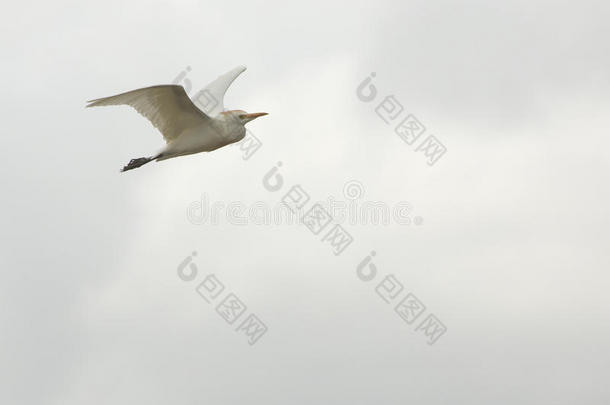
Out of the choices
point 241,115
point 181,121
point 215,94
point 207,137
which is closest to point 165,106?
point 181,121

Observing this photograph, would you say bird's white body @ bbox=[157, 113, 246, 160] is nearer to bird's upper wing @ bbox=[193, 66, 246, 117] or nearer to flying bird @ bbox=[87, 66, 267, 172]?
flying bird @ bbox=[87, 66, 267, 172]

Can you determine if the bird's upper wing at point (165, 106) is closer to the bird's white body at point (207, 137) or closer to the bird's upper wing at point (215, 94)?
the bird's white body at point (207, 137)

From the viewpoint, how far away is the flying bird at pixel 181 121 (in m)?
29.1

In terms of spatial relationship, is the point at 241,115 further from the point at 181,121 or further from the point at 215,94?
the point at 215,94

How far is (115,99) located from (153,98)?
1.35m

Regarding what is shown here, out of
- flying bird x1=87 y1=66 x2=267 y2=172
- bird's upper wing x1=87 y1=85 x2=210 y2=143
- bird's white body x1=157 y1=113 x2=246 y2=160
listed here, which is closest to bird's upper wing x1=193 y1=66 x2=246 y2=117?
flying bird x1=87 y1=66 x2=267 y2=172

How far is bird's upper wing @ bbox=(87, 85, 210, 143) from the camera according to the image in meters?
28.6

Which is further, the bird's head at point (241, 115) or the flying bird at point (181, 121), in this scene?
the bird's head at point (241, 115)

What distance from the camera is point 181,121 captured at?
30.5 meters

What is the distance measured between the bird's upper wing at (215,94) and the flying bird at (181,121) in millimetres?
1282

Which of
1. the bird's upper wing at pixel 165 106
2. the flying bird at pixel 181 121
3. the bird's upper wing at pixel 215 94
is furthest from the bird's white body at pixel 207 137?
the bird's upper wing at pixel 215 94

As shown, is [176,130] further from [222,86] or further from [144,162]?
[222,86]

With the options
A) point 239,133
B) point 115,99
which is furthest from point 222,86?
point 115,99

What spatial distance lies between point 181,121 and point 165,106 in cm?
87
